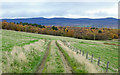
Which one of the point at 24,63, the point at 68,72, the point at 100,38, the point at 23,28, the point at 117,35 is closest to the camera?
the point at 68,72

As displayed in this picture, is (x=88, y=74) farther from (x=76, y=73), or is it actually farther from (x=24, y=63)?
(x=24, y=63)

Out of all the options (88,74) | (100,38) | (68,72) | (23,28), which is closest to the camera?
(88,74)

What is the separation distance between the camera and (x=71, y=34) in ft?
487

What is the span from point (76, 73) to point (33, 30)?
137746 mm

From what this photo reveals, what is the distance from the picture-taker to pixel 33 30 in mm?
147250

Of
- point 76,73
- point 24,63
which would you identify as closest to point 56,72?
point 76,73

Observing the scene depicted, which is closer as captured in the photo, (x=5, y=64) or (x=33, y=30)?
(x=5, y=64)

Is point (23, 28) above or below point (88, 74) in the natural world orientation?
above

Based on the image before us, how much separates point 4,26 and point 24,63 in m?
129

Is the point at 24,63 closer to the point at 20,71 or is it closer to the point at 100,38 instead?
the point at 20,71

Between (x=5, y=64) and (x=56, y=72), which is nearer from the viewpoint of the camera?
(x=56, y=72)

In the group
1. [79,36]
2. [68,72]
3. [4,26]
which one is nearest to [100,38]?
[79,36]

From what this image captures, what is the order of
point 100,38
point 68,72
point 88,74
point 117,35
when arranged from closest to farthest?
point 88,74 < point 68,72 < point 100,38 < point 117,35

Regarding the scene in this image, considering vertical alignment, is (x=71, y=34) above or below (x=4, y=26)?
below
